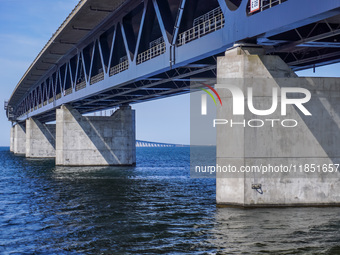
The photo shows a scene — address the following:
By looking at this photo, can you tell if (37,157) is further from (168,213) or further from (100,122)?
(168,213)

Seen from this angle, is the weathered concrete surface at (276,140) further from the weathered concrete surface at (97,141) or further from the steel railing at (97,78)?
the weathered concrete surface at (97,141)

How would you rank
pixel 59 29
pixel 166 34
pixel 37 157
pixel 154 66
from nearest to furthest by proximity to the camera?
pixel 166 34 → pixel 154 66 → pixel 59 29 → pixel 37 157

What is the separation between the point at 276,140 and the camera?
22.5 metres

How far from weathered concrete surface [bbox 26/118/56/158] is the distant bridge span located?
110 ft

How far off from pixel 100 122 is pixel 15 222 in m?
38.6

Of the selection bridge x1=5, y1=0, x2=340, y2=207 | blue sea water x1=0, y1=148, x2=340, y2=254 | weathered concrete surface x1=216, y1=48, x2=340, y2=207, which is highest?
bridge x1=5, y1=0, x2=340, y2=207

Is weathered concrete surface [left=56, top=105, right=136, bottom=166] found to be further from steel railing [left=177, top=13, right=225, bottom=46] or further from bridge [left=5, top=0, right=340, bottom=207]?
steel railing [left=177, top=13, right=225, bottom=46]

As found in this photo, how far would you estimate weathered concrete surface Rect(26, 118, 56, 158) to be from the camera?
94.2m

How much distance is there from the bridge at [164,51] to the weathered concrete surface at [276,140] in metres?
0.10

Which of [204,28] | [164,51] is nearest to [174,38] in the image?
[164,51]

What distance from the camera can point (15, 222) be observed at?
70.0ft

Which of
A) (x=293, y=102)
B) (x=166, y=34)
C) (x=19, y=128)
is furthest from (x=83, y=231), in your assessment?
(x=19, y=128)

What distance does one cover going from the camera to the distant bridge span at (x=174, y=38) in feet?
67.0

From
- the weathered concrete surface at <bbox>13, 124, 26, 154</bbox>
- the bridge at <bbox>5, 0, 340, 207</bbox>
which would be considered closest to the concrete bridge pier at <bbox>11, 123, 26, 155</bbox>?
the weathered concrete surface at <bbox>13, 124, 26, 154</bbox>
